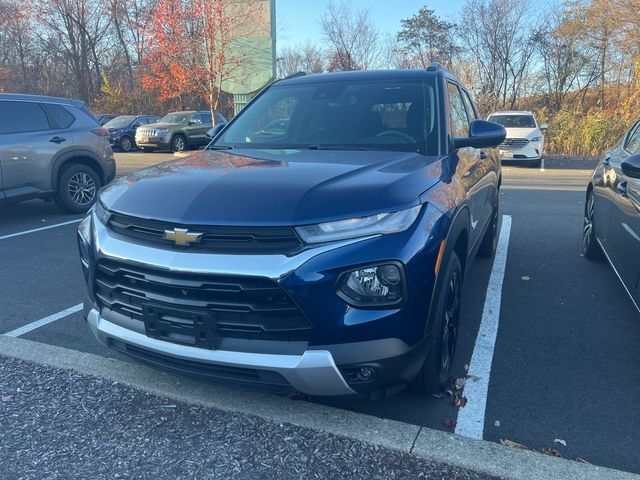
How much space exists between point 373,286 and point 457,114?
2213 mm

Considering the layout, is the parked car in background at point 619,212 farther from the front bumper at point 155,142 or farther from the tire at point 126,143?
the tire at point 126,143

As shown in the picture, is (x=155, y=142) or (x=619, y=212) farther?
(x=155, y=142)

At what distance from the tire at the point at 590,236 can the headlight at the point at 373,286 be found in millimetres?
3789

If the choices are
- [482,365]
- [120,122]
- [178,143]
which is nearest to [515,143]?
[178,143]

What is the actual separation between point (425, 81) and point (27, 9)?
3942 cm

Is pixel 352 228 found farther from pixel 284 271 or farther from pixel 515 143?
pixel 515 143

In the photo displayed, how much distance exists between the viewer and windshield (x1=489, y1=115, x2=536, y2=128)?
16281mm

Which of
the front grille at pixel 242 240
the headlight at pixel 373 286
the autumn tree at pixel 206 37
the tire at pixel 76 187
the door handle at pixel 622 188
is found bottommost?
the tire at pixel 76 187

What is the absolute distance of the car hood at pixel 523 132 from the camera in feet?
49.9

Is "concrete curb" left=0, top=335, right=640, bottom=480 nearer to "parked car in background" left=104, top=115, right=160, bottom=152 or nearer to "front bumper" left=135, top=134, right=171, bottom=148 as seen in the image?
"front bumper" left=135, top=134, right=171, bottom=148

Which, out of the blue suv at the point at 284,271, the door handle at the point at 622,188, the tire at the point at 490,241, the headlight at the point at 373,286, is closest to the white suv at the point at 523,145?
the tire at the point at 490,241

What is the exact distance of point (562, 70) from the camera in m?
25.5

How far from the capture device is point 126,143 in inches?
896

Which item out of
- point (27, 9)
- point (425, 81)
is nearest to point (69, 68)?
point (27, 9)
